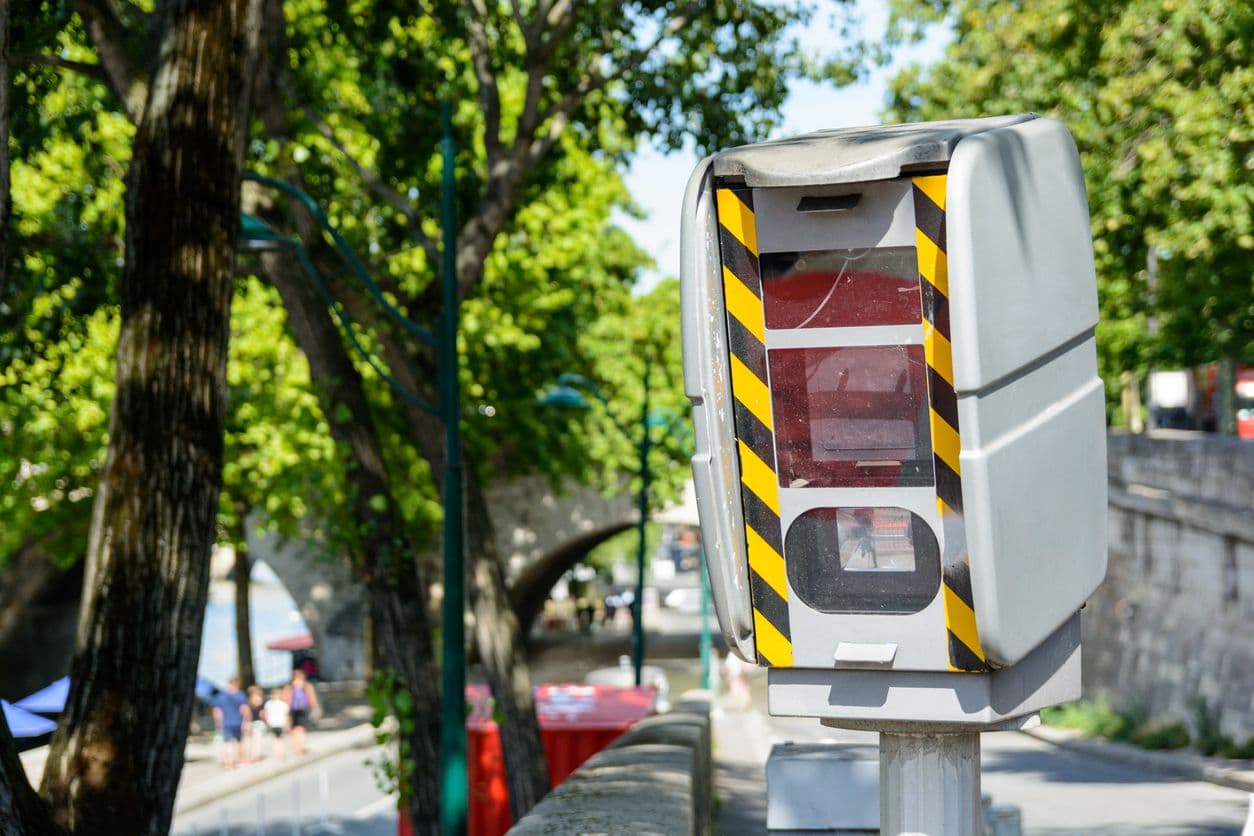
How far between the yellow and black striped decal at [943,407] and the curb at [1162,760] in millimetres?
14592

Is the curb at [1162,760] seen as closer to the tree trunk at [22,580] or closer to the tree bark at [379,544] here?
the tree bark at [379,544]

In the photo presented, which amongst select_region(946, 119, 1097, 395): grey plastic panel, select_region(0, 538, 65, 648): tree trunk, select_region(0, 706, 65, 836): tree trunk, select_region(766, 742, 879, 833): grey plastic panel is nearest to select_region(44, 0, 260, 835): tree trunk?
select_region(0, 706, 65, 836): tree trunk

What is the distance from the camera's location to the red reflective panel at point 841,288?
3.88 m

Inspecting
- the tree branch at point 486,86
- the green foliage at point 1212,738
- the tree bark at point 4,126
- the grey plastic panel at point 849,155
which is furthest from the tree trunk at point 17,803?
the green foliage at point 1212,738

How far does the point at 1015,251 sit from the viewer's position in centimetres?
384

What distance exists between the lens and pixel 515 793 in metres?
13.1

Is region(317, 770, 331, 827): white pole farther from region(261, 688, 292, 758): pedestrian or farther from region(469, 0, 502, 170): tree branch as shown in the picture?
region(469, 0, 502, 170): tree branch

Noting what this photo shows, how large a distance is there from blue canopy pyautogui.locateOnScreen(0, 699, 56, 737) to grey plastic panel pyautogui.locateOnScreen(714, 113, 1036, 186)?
11.7 meters

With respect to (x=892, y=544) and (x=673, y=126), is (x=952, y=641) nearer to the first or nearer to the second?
(x=892, y=544)

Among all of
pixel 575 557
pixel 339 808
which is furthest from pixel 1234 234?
pixel 575 557

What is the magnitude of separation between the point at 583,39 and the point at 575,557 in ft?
110

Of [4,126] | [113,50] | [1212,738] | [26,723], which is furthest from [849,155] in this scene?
[1212,738]

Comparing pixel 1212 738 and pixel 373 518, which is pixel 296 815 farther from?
pixel 1212 738

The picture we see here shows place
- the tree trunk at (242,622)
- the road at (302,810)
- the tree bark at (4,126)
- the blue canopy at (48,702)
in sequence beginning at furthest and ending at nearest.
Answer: the tree trunk at (242,622)
the road at (302,810)
the blue canopy at (48,702)
the tree bark at (4,126)
